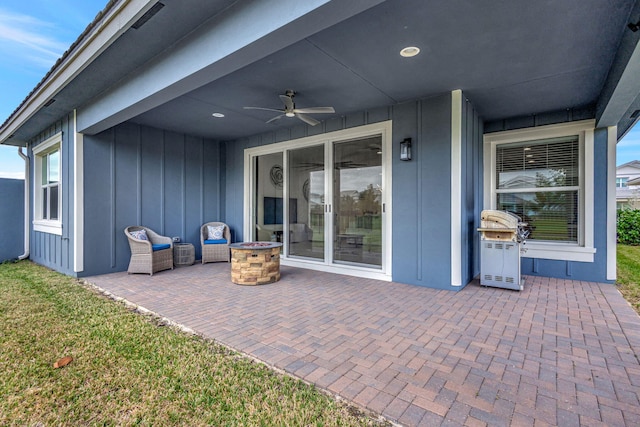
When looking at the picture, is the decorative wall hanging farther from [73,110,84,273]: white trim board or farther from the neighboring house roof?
[73,110,84,273]: white trim board

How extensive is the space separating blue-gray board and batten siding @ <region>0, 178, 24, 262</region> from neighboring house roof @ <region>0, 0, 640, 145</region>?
302 cm

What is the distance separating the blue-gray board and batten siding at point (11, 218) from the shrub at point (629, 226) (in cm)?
1620

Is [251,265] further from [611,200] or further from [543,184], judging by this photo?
[611,200]

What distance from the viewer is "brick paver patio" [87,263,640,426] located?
5.66 feet

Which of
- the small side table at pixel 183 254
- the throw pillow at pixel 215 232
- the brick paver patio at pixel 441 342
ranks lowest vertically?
the brick paver patio at pixel 441 342

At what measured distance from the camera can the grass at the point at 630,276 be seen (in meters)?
3.81

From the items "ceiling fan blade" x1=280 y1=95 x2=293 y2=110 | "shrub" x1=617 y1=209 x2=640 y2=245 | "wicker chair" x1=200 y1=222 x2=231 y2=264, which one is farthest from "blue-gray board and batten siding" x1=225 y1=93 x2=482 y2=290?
"shrub" x1=617 y1=209 x2=640 y2=245

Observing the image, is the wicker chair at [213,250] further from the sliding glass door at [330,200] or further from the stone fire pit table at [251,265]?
the stone fire pit table at [251,265]

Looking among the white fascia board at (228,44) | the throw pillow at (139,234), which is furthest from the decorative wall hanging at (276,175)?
the white fascia board at (228,44)

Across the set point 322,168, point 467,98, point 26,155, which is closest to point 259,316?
point 322,168

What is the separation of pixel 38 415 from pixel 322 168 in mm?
4669

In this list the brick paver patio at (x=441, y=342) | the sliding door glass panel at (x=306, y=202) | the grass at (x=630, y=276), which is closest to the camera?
the brick paver patio at (x=441, y=342)

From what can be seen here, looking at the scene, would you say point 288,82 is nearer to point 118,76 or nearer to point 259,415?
point 118,76

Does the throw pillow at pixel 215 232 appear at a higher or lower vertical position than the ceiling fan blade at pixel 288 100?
lower
